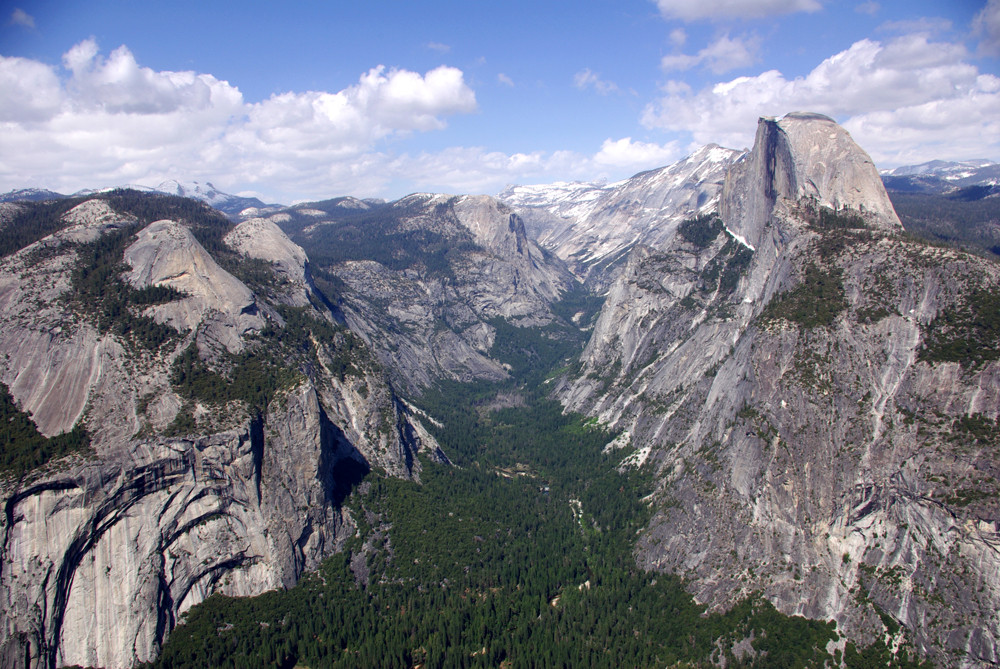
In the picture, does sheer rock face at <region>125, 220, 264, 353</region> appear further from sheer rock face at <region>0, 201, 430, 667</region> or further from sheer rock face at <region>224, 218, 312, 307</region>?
sheer rock face at <region>224, 218, 312, 307</region>

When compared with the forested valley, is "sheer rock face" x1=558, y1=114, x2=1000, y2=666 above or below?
above

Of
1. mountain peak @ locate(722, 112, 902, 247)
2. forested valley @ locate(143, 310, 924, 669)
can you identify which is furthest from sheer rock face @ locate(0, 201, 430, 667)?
mountain peak @ locate(722, 112, 902, 247)

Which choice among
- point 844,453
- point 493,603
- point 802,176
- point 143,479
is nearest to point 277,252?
point 143,479

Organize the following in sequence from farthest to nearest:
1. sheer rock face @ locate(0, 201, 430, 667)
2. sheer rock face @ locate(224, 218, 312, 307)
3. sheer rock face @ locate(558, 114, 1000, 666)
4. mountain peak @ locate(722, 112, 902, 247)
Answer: sheer rock face @ locate(224, 218, 312, 307)
mountain peak @ locate(722, 112, 902, 247)
sheer rock face @ locate(0, 201, 430, 667)
sheer rock face @ locate(558, 114, 1000, 666)

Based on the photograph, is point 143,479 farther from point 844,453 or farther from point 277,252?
point 844,453

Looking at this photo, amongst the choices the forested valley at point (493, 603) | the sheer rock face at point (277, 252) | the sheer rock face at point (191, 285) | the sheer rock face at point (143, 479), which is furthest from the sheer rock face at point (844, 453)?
the sheer rock face at point (277, 252)

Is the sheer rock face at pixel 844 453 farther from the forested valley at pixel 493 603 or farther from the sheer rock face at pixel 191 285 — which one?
the sheer rock face at pixel 191 285

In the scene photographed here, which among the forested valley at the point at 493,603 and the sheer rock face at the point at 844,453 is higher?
the sheer rock face at the point at 844,453
